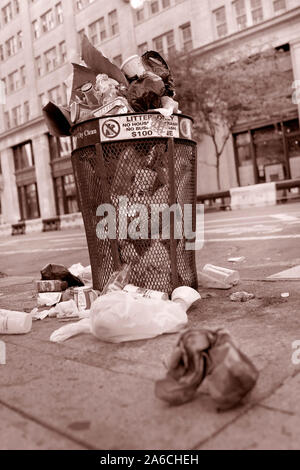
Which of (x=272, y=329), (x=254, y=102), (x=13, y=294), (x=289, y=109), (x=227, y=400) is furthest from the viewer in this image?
(x=289, y=109)

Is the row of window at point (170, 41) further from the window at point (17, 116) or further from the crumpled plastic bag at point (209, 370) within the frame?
the crumpled plastic bag at point (209, 370)

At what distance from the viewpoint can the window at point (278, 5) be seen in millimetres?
21562

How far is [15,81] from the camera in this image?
35.1 meters

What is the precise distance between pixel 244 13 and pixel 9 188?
2193 cm

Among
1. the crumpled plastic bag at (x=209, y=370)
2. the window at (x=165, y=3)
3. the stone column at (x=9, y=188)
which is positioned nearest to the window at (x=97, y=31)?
the window at (x=165, y=3)

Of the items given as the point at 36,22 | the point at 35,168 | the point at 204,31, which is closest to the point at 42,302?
the point at 204,31

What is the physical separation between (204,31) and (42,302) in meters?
23.3

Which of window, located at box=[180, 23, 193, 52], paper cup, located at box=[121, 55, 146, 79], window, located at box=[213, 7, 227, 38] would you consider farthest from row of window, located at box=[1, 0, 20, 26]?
paper cup, located at box=[121, 55, 146, 79]

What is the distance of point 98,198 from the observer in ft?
8.89

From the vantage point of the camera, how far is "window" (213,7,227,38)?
76.2 feet

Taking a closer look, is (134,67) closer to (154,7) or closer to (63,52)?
(154,7)

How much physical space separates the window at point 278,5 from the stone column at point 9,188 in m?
22.2

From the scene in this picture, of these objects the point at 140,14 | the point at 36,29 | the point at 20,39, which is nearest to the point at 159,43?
the point at 140,14
